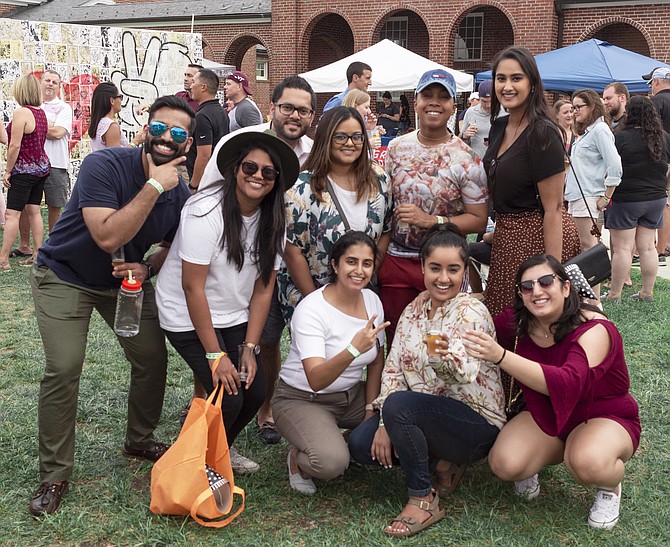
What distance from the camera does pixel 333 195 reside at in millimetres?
3654

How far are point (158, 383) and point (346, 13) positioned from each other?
72.2 ft

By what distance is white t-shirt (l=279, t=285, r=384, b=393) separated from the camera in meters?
3.49

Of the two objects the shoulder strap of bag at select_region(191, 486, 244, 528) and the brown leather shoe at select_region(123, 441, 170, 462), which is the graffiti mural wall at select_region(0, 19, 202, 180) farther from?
the shoulder strap of bag at select_region(191, 486, 244, 528)

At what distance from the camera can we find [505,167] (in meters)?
3.52

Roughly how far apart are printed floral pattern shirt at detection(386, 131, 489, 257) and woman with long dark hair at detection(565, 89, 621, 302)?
3.90 m

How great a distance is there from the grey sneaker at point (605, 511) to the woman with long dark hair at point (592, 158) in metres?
4.24

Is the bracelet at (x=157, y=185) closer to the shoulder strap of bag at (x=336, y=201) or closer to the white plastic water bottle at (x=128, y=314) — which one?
the white plastic water bottle at (x=128, y=314)

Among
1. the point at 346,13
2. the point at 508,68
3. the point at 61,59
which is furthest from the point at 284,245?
the point at 346,13

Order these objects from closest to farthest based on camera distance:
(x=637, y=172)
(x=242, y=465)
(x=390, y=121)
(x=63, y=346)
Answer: (x=63, y=346)
(x=242, y=465)
(x=637, y=172)
(x=390, y=121)

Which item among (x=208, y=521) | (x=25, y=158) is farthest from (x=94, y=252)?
(x=25, y=158)

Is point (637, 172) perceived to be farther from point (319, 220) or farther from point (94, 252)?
point (94, 252)

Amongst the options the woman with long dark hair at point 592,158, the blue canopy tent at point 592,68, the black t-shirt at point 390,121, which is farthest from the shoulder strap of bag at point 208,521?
the black t-shirt at point 390,121

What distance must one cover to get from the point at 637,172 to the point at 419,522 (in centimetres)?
534

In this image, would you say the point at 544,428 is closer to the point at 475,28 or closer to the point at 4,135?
the point at 4,135
